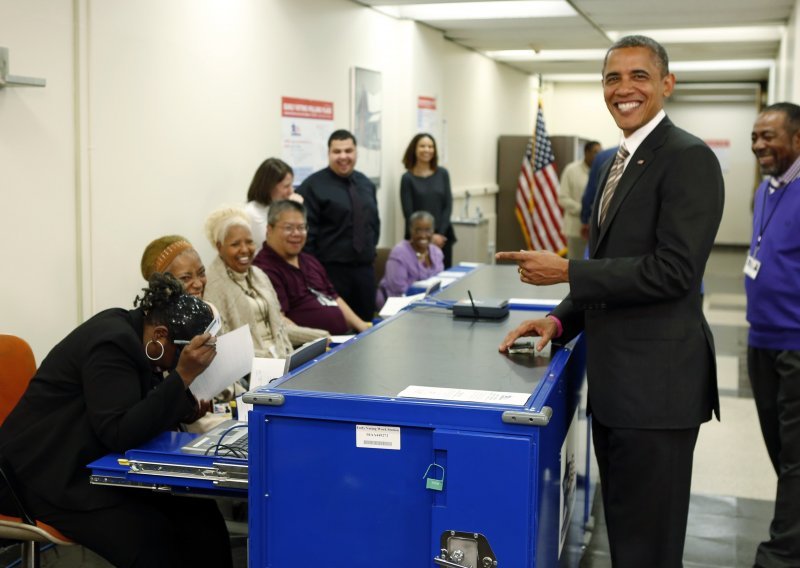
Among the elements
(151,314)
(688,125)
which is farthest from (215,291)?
(688,125)

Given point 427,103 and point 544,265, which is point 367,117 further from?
point 544,265

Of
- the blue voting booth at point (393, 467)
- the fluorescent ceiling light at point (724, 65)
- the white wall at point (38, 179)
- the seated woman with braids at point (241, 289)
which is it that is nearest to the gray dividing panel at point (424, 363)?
the blue voting booth at point (393, 467)

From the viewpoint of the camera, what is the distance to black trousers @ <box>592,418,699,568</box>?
2258mm

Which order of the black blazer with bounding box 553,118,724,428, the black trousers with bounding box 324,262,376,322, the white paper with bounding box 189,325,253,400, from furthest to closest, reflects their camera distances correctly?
the black trousers with bounding box 324,262,376,322
the white paper with bounding box 189,325,253,400
the black blazer with bounding box 553,118,724,428

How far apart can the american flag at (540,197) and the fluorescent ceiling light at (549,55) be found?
24.8 inches

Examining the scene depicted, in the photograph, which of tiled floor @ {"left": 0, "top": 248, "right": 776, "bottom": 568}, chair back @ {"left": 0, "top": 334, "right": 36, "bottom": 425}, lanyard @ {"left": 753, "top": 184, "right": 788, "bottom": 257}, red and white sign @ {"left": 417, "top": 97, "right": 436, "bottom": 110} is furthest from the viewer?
red and white sign @ {"left": 417, "top": 97, "right": 436, "bottom": 110}

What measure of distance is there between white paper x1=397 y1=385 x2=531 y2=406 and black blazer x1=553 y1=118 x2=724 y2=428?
300mm

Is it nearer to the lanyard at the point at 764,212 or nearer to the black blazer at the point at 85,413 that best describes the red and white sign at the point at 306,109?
the lanyard at the point at 764,212

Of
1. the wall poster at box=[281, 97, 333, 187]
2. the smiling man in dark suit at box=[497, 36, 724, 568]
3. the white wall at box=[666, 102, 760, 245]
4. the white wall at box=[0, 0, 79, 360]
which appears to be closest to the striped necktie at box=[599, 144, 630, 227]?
the smiling man in dark suit at box=[497, 36, 724, 568]

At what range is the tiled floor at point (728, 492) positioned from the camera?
12.1 ft

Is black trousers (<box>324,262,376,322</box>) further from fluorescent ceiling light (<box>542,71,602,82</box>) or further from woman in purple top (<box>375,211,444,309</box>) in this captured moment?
fluorescent ceiling light (<box>542,71,602,82</box>)

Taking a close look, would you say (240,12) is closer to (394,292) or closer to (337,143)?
(337,143)

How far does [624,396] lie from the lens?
2.25 m

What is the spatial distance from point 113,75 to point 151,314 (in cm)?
201
